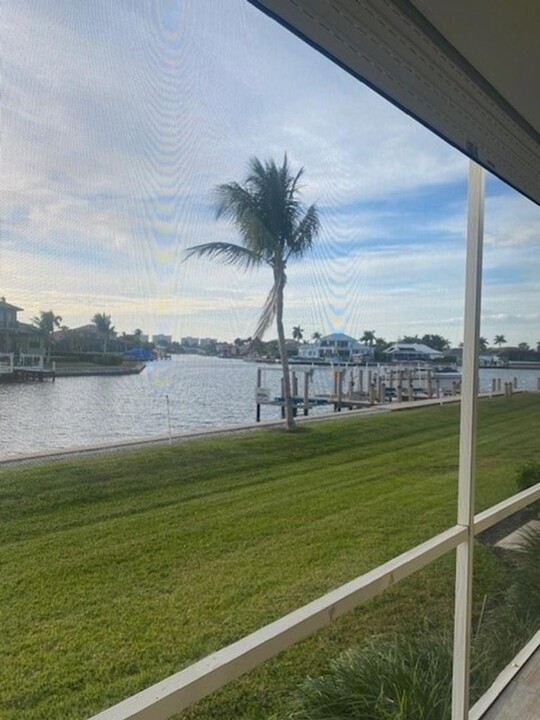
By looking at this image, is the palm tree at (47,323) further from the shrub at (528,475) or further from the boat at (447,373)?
the shrub at (528,475)

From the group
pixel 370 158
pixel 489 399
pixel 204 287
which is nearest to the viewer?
pixel 204 287

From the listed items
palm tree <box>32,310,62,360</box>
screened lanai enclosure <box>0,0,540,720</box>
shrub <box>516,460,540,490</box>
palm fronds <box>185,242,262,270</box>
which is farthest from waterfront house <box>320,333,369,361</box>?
shrub <box>516,460,540,490</box>

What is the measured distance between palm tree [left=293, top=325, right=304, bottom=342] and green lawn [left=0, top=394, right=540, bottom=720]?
228 millimetres

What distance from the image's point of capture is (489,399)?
1.94 metres

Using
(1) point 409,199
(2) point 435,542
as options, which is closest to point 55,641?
(2) point 435,542

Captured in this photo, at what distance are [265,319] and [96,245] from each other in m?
0.42

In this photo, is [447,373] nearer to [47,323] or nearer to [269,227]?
[269,227]

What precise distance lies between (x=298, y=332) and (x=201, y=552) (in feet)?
1.65

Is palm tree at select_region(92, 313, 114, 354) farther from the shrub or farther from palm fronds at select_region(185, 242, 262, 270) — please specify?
the shrub

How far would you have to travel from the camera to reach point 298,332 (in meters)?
1.18

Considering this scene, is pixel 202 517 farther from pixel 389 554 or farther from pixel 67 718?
pixel 389 554

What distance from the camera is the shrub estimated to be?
217 centimetres

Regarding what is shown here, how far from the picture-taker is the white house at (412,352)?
1502 mm

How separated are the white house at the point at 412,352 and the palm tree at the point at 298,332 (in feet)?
1.27
